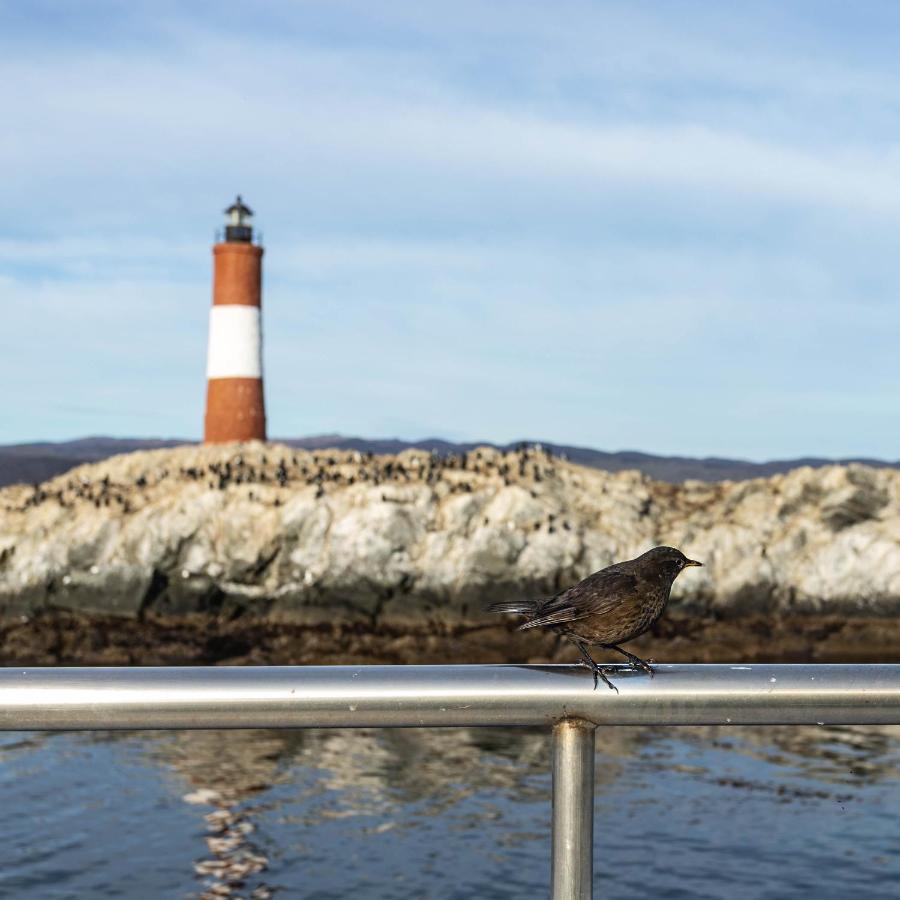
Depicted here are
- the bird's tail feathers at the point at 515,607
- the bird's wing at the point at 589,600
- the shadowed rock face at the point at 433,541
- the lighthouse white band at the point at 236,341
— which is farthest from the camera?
the lighthouse white band at the point at 236,341

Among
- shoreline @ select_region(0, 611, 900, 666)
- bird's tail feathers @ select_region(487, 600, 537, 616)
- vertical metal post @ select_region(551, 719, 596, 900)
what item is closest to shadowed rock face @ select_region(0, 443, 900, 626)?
shoreline @ select_region(0, 611, 900, 666)

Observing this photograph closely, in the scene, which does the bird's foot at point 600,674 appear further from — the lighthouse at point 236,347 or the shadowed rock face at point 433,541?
the lighthouse at point 236,347

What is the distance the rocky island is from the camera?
3488 cm

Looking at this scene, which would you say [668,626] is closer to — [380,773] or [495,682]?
[380,773]

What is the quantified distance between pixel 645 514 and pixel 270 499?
39.5 feet

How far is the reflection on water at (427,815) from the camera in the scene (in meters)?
17.3

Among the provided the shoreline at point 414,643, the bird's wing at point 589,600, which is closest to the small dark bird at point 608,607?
the bird's wing at point 589,600

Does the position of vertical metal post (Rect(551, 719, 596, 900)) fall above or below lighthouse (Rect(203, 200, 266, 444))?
A: below

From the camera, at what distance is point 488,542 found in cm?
3688

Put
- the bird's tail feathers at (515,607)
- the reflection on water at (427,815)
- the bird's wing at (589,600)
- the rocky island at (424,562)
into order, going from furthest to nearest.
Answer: the rocky island at (424,562), the reflection on water at (427,815), the bird's wing at (589,600), the bird's tail feathers at (515,607)

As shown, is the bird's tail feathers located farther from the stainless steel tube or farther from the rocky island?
the rocky island

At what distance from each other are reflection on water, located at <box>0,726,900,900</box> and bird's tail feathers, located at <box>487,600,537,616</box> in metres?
14.6

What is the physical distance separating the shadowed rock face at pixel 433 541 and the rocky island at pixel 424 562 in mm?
61

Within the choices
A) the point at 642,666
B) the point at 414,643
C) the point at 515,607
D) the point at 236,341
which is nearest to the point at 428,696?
the point at 642,666
